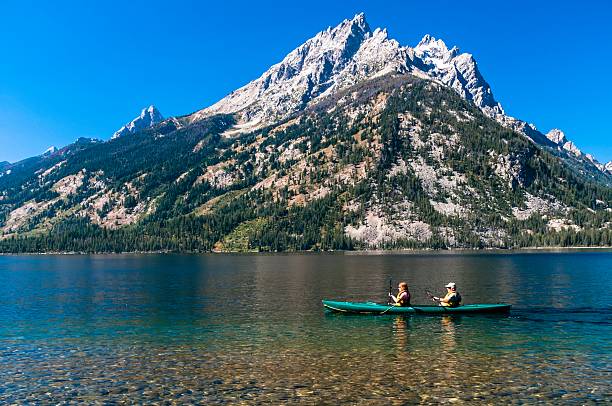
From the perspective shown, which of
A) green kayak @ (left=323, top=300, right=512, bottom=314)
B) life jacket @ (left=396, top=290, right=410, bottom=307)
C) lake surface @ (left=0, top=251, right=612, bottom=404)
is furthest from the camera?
life jacket @ (left=396, top=290, right=410, bottom=307)

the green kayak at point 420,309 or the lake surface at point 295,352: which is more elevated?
the green kayak at point 420,309

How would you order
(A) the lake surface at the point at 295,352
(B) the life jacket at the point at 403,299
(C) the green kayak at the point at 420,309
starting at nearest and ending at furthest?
(A) the lake surface at the point at 295,352 → (C) the green kayak at the point at 420,309 → (B) the life jacket at the point at 403,299

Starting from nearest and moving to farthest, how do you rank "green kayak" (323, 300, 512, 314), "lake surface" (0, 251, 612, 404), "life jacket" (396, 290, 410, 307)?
"lake surface" (0, 251, 612, 404) → "green kayak" (323, 300, 512, 314) → "life jacket" (396, 290, 410, 307)

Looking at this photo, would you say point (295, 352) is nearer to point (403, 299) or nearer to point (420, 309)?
point (403, 299)

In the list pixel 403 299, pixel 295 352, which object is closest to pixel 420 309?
pixel 403 299

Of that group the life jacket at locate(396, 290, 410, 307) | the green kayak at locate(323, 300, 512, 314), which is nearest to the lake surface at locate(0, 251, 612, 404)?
the green kayak at locate(323, 300, 512, 314)

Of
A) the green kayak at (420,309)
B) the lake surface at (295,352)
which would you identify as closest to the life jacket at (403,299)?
the green kayak at (420,309)

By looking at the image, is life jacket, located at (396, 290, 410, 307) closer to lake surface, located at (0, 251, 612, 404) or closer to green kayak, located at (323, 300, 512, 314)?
green kayak, located at (323, 300, 512, 314)

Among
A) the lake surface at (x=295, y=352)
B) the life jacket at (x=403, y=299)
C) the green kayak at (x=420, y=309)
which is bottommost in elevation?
the lake surface at (x=295, y=352)

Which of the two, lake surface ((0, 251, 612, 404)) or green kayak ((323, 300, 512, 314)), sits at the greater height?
green kayak ((323, 300, 512, 314))

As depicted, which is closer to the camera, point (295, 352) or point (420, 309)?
point (295, 352)

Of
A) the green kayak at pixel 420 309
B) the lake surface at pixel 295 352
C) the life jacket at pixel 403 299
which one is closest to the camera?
the lake surface at pixel 295 352

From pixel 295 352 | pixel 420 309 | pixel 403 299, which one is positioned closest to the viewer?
pixel 295 352

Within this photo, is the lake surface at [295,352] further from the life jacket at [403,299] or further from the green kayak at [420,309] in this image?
the life jacket at [403,299]
